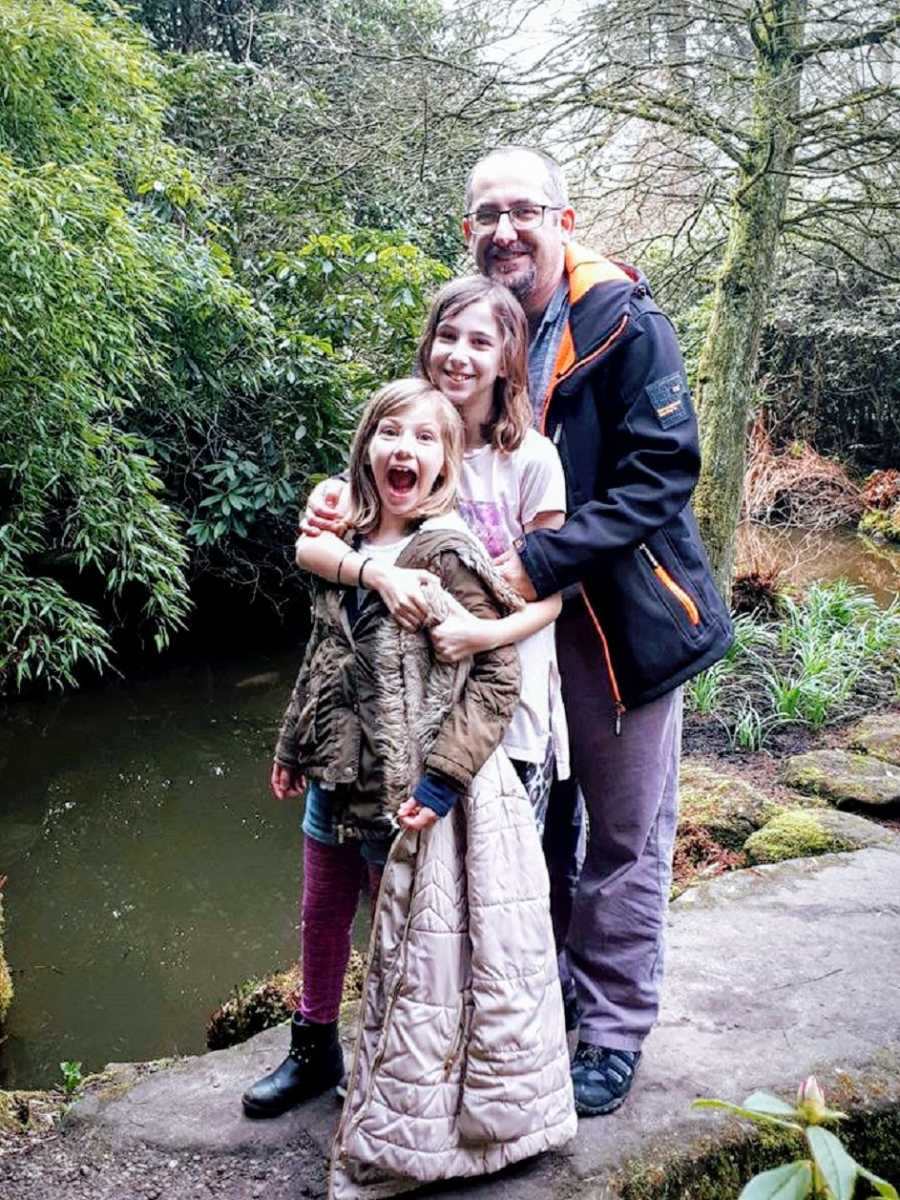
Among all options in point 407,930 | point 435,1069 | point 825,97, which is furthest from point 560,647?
point 825,97

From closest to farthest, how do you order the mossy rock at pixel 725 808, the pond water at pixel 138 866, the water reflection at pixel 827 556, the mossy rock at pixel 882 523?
the pond water at pixel 138 866 < the mossy rock at pixel 725 808 < the water reflection at pixel 827 556 < the mossy rock at pixel 882 523

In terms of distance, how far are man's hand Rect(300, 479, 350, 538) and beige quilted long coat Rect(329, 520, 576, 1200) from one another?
359 millimetres

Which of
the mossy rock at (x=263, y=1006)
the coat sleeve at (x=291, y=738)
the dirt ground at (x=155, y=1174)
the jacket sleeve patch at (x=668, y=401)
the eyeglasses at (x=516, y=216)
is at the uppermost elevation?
the eyeglasses at (x=516, y=216)

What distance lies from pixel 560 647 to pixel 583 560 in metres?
0.28

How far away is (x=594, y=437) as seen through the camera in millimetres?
1858

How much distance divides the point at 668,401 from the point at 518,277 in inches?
13.5

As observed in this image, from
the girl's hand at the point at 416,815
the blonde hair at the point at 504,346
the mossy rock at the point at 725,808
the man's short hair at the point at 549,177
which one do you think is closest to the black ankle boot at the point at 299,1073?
the girl's hand at the point at 416,815

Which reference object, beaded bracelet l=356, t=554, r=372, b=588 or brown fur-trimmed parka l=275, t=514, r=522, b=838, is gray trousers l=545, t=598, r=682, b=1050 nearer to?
brown fur-trimmed parka l=275, t=514, r=522, b=838

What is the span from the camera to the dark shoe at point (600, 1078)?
1.91m

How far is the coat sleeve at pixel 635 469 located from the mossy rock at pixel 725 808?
2.28 m

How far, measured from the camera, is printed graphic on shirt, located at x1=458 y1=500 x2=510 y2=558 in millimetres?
1812

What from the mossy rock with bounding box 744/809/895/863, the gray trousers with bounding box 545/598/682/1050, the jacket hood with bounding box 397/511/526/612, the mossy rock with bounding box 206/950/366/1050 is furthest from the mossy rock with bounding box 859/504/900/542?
the jacket hood with bounding box 397/511/526/612

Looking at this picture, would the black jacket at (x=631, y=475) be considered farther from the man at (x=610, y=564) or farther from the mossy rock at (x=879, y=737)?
the mossy rock at (x=879, y=737)

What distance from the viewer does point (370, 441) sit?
5.72 feet
